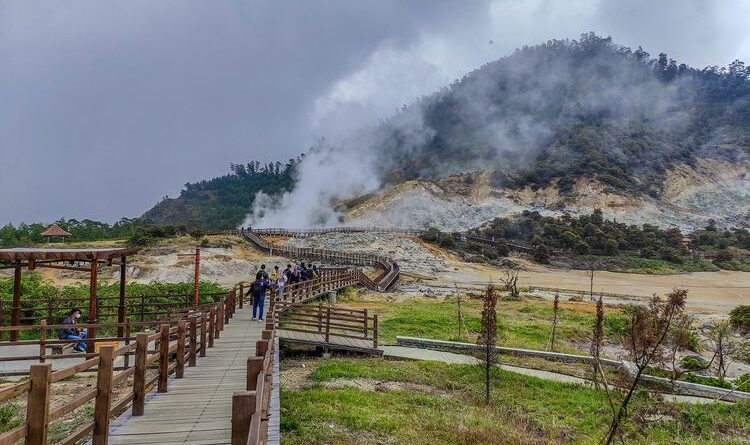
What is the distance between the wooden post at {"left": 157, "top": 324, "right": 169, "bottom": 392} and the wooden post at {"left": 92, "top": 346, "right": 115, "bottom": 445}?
218 cm

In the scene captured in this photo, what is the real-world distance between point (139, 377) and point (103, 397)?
1.29 m

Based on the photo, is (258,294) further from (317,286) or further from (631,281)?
(631,281)

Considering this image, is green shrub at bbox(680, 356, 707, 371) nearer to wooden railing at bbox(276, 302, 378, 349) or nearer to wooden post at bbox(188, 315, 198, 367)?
wooden railing at bbox(276, 302, 378, 349)

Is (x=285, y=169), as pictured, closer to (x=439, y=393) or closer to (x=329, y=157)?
(x=329, y=157)

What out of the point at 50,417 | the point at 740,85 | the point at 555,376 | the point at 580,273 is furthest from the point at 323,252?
the point at 740,85

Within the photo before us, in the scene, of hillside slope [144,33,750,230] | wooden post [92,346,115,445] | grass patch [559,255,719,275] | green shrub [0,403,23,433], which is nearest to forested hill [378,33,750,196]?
hillside slope [144,33,750,230]

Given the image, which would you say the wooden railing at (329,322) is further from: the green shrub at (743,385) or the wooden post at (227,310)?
the green shrub at (743,385)


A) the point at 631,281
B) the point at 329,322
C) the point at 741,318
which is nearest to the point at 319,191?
the point at 631,281

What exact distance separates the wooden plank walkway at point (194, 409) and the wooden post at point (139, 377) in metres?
0.14

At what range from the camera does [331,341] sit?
51.2 feet

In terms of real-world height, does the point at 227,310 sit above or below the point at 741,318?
above

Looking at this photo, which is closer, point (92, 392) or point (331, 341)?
point (92, 392)

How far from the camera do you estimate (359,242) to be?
71.2m

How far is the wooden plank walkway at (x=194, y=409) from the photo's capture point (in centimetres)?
594
